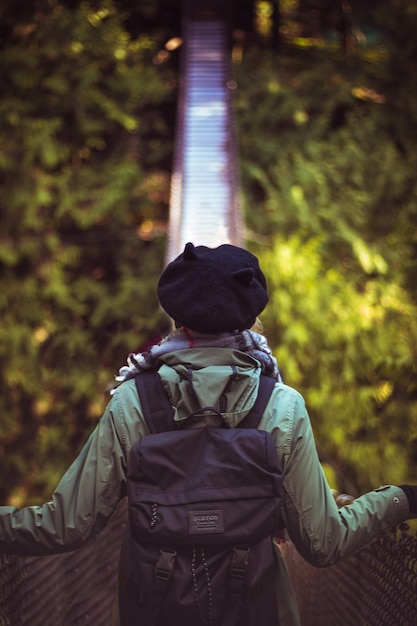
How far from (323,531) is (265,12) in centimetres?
662

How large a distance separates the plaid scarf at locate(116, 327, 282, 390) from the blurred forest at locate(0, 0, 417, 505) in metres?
4.55

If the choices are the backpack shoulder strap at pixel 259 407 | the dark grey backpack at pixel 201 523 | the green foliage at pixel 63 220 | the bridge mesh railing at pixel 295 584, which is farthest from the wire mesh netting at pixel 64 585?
the green foliage at pixel 63 220

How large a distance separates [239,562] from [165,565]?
0.39 feet

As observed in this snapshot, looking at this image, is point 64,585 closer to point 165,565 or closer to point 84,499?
point 84,499

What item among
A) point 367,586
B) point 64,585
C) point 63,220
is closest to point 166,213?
point 63,220

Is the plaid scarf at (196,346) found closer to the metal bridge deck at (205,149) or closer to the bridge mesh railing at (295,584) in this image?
the bridge mesh railing at (295,584)

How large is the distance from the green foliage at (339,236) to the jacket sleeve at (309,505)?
4462 mm

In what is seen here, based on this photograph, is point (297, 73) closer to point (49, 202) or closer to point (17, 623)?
point (49, 202)

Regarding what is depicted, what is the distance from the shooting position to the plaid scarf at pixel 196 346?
1.37 m

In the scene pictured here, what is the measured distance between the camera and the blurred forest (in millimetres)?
6289

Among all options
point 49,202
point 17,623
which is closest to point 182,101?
point 49,202

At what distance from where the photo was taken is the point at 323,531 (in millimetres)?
1359

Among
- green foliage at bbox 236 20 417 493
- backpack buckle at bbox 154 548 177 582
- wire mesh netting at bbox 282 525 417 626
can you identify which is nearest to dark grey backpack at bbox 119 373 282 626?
backpack buckle at bbox 154 548 177 582

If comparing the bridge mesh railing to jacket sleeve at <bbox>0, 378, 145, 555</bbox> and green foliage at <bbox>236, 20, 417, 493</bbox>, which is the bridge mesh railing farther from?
green foliage at <bbox>236, 20, 417, 493</bbox>
